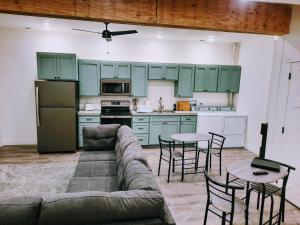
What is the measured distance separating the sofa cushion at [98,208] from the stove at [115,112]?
3.84 metres

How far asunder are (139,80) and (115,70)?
654mm

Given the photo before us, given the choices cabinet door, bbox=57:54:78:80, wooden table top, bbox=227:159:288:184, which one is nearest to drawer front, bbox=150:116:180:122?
cabinet door, bbox=57:54:78:80

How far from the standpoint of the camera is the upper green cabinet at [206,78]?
6102 mm

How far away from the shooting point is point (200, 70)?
20.0 ft

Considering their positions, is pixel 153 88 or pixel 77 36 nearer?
pixel 77 36

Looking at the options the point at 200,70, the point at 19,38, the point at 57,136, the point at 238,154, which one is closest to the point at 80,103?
the point at 57,136

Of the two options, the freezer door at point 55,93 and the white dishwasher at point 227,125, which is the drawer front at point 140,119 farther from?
the freezer door at point 55,93

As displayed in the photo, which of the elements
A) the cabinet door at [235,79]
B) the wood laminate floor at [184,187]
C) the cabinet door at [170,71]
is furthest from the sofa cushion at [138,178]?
the cabinet door at [235,79]

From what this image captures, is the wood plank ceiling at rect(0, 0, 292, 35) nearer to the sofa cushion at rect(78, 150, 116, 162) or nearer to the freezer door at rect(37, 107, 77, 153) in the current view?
the sofa cushion at rect(78, 150, 116, 162)

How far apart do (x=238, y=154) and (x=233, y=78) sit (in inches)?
82.2

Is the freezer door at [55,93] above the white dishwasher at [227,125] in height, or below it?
above

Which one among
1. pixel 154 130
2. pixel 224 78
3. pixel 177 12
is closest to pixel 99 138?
pixel 154 130

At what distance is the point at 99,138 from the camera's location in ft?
13.5

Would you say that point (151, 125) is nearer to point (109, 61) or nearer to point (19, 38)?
Answer: point (109, 61)
